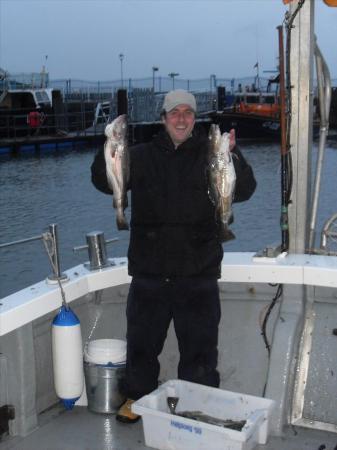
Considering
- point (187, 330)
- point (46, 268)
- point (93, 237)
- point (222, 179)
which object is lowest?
point (46, 268)

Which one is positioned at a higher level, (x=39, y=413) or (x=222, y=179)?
(x=222, y=179)

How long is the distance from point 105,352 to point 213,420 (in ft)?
2.52

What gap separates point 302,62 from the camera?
3932 millimetres

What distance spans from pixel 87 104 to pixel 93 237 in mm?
42865

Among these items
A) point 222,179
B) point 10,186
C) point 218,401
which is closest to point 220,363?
point 218,401

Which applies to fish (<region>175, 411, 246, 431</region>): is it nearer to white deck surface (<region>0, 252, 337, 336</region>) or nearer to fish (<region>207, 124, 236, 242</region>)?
white deck surface (<region>0, 252, 337, 336</region>)

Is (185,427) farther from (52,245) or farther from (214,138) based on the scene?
(214,138)

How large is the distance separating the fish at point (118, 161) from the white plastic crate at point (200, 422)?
0.95 m

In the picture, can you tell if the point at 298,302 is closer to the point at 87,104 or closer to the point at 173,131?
the point at 173,131

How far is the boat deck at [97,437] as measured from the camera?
3.53 meters

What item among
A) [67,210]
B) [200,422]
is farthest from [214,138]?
[67,210]

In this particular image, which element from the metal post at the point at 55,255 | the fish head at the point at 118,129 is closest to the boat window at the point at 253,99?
the metal post at the point at 55,255

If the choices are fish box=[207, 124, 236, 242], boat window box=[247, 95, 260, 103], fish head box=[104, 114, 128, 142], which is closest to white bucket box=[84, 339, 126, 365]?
fish box=[207, 124, 236, 242]

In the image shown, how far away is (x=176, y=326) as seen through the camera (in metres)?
3.71
